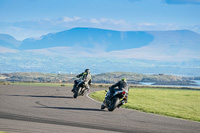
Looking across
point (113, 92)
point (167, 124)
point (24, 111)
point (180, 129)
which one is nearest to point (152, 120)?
point (167, 124)

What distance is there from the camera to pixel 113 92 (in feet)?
68.7

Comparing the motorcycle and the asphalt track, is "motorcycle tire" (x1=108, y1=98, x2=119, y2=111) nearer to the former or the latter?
the motorcycle

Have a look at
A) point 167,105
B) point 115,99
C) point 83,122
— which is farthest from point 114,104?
point 167,105

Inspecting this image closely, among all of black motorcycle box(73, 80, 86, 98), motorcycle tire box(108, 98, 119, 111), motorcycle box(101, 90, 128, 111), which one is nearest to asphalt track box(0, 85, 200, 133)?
motorcycle tire box(108, 98, 119, 111)

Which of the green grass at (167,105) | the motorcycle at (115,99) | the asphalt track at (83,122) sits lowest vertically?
the asphalt track at (83,122)

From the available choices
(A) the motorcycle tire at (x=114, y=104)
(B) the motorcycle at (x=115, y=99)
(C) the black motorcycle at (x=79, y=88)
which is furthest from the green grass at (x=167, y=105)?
(A) the motorcycle tire at (x=114, y=104)

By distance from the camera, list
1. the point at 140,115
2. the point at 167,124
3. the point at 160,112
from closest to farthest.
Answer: the point at 167,124, the point at 140,115, the point at 160,112

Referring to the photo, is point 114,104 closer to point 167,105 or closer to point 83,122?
point 83,122

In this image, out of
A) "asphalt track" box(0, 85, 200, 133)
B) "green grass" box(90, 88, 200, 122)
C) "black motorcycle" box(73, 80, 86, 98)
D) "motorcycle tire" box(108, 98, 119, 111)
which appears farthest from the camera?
"black motorcycle" box(73, 80, 86, 98)

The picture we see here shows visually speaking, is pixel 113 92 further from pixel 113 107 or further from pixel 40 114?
pixel 40 114

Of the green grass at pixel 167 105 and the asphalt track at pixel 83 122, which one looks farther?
the green grass at pixel 167 105

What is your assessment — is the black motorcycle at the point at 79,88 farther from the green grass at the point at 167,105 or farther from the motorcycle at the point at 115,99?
the motorcycle at the point at 115,99

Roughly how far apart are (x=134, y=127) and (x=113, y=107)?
4.91m

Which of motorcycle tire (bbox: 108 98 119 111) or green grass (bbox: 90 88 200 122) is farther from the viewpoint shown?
green grass (bbox: 90 88 200 122)
